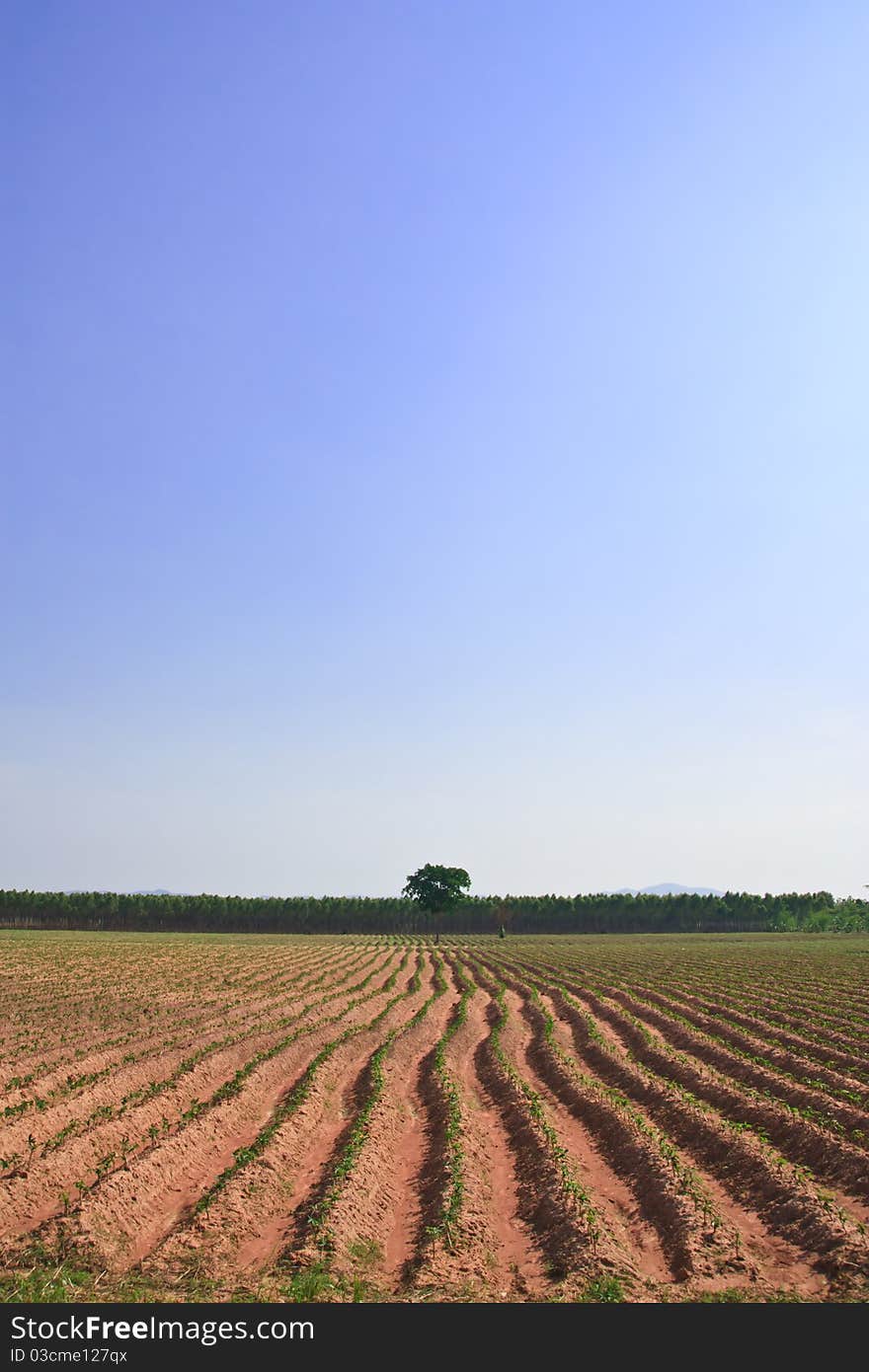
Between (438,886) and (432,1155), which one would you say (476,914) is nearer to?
(438,886)

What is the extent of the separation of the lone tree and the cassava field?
88.9 m

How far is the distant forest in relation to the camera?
138 meters

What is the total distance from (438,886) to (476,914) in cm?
3491

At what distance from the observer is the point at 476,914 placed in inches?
5891

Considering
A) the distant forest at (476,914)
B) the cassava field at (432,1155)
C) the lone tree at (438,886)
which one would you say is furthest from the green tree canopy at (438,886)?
the cassava field at (432,1155)

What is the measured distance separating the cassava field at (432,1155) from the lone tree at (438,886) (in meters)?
88.9

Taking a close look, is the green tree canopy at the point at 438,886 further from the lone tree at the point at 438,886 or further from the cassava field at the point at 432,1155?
the cassava field at the point at 432,1155

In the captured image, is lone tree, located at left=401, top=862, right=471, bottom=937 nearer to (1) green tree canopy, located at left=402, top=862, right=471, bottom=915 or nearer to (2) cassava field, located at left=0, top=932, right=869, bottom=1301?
(1) green tree canopy, located at left=402, top=862, right=471, bottom=915

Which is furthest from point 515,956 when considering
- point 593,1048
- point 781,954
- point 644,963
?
point 593,1048

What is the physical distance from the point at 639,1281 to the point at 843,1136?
22.0ft

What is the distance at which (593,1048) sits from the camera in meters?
23.3

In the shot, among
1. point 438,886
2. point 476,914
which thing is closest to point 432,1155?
point 438,886

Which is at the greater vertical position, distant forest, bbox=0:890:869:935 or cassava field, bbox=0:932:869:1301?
cassava field, bbox=0:932:869:1301

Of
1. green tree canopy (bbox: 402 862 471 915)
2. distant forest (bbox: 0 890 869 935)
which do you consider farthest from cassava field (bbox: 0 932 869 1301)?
distant forest (bbox: 0 890 869 935)
